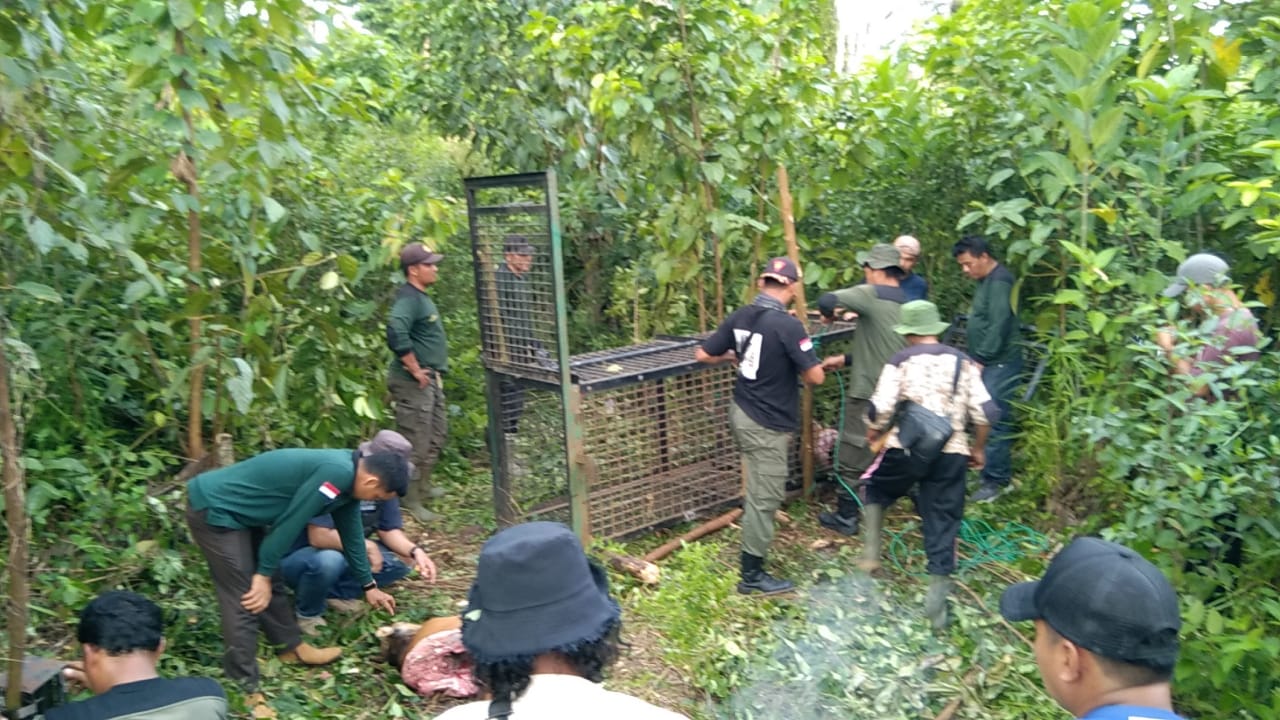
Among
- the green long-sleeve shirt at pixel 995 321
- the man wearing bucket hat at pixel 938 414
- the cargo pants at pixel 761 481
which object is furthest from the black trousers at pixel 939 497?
the green long-sleeve shirt at pixel 995 321

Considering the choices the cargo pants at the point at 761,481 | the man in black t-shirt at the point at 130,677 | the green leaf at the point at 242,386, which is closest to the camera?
the man in black t-shirt at the point at 130,677

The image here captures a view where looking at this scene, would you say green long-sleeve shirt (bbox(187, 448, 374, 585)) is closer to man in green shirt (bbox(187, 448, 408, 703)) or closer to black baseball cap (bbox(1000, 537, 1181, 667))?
man in green shirt (bbox(187, 448, 408, 703))

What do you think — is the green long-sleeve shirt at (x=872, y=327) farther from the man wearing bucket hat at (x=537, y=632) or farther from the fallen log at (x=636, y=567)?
the man wearing bucket hat at (x=537, y=632)

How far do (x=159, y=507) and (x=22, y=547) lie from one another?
5.06 feet

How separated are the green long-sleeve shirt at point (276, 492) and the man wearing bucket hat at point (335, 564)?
0.50m

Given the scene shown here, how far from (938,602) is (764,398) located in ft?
4.69

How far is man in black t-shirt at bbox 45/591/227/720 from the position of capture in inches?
113

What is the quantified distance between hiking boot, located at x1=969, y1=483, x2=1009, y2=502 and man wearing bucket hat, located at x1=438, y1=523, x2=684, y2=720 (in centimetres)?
513

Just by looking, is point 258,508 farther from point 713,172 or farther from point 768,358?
point 713,172

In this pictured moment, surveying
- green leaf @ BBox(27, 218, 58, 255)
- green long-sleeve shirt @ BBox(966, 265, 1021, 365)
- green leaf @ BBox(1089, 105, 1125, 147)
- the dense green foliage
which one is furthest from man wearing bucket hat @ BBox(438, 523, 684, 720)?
green long-sleeve shirt @ BBox(966, 265, 1021, 365)

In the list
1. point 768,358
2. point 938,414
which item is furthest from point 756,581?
point 938,414

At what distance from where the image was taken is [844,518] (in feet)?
20.5

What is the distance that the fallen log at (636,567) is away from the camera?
209 inches

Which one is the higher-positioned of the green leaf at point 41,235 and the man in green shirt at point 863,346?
the green leaf at point 41,235
